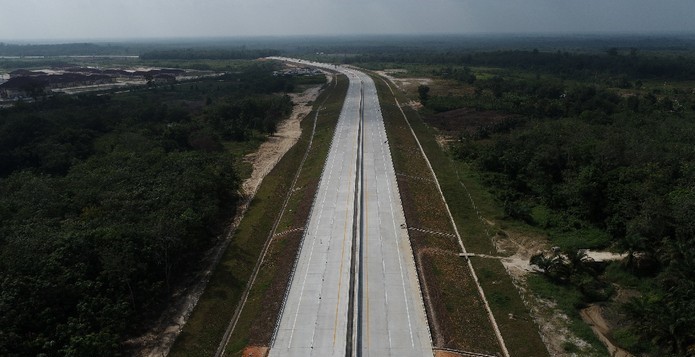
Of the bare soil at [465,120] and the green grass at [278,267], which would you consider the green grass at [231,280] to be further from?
the bare soil at [465,120]

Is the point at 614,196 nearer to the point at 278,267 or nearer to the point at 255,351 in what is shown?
the point at 278,267

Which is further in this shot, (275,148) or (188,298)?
(275,148)

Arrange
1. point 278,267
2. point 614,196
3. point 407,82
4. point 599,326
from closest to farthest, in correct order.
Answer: point 599,326, point 278,267, point 614,196, point 407,82

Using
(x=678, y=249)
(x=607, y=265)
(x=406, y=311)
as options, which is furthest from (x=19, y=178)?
(x=678, y=249)

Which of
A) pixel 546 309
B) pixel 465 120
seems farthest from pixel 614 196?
pixel 465 120

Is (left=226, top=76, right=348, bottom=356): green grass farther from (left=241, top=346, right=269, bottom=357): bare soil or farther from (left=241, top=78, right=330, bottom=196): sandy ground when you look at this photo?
(left=241, top=78, right=330, bottom=196): sandy ground

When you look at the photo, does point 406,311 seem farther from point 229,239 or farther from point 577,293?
point 229,239
